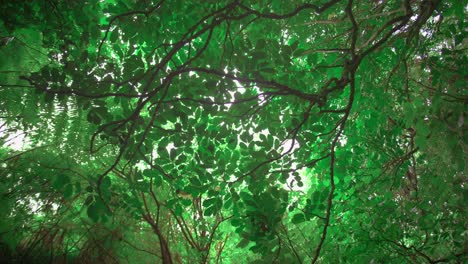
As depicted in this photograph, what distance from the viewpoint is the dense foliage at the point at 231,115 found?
4.67 ft

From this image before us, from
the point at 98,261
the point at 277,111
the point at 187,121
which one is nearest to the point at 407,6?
the point at 277,111

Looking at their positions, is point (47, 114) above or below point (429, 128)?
above

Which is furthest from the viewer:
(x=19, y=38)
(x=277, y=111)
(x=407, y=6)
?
(x=277, y=111)

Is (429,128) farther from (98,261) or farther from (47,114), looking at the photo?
(98,261)

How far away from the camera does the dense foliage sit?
4.67ft

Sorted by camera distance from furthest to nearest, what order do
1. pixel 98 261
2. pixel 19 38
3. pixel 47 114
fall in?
pixel 98 261 → pixel 47 114 → pixel 19 38

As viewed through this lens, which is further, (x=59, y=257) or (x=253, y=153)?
(x=59, y=257)

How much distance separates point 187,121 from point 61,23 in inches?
34.4

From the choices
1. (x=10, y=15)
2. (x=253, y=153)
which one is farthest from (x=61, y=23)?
(x=253, y=153)

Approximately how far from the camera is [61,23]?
166 centimetres

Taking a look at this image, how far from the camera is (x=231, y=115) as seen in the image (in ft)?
5.51

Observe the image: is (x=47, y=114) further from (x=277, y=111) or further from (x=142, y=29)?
(x=277, y=111)

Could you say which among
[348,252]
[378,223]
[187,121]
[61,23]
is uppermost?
[61,23]

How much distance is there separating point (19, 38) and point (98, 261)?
2.13 m
